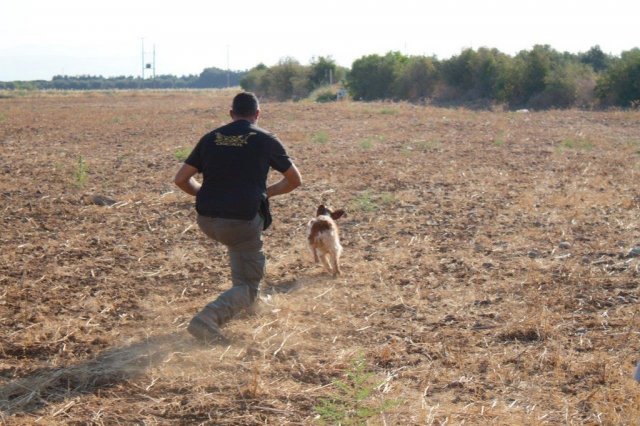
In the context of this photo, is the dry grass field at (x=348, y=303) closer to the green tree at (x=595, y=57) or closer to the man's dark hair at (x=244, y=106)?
the man's dark hair at (x=244, y=106)

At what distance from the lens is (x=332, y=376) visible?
5.20 m

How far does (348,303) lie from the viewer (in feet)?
22.8

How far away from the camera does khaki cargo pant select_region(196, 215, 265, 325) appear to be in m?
5.79

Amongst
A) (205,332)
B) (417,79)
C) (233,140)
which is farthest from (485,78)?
(205,332)

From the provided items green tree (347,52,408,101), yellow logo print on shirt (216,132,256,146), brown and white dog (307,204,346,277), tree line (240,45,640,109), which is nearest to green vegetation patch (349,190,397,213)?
brown and white dog (307,204,346,277)

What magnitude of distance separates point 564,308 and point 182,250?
14.0 feet

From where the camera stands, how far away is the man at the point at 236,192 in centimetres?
582

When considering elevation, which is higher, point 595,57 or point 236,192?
point 595,57

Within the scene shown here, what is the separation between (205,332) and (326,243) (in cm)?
230

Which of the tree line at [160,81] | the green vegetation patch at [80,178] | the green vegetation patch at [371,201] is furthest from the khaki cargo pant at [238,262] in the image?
the tree line at [160,81]

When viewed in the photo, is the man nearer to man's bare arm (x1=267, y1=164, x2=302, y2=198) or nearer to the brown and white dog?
man's bare arm (x1=267, y1=164, x2=302, y2=198)

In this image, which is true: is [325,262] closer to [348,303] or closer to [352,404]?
[348,303]

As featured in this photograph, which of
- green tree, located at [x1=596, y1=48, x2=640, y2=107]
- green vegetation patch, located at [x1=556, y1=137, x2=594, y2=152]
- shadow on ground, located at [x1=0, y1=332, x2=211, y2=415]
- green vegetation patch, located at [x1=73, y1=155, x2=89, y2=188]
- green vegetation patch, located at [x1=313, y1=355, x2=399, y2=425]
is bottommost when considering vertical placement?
shadow on ground, located at [x1=0, y1=332, x2=211, y2=415]

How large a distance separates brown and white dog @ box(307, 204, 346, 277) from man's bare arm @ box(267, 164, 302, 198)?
1.60 m
